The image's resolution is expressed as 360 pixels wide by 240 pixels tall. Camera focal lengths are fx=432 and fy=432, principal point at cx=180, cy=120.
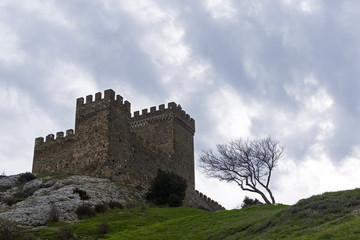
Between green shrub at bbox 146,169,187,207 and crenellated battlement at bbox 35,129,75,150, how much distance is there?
9.67 metres

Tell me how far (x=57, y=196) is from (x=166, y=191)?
10580mm

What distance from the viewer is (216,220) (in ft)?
82.0

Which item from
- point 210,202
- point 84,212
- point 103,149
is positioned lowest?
point 84,212

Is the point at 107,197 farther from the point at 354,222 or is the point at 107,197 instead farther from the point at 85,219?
the point at 354,222

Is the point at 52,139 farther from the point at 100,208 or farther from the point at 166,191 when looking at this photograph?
the point at 100,208

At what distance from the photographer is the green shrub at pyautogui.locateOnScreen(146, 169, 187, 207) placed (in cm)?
3797

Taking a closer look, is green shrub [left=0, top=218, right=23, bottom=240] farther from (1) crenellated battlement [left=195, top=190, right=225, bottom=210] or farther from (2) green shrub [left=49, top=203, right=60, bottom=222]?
(1) crenellated battlement [left=195, top=190, right=225, bottom=210]

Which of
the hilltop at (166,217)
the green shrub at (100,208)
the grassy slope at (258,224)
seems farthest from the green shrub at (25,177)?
the grassy slope at (258,224)

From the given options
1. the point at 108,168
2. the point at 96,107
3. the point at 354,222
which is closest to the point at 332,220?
the point at 354,222

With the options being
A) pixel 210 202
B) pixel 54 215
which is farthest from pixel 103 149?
pixel 210 202

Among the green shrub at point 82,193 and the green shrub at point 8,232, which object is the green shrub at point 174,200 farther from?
the green shrub at point 8,232

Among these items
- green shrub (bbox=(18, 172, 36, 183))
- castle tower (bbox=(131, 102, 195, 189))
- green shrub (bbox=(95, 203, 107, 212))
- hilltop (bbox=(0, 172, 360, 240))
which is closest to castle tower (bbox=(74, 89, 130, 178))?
hilltop (bbox=(0, 172, 360, 240))

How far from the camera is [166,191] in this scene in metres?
38.3

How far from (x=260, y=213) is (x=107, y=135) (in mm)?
17793
